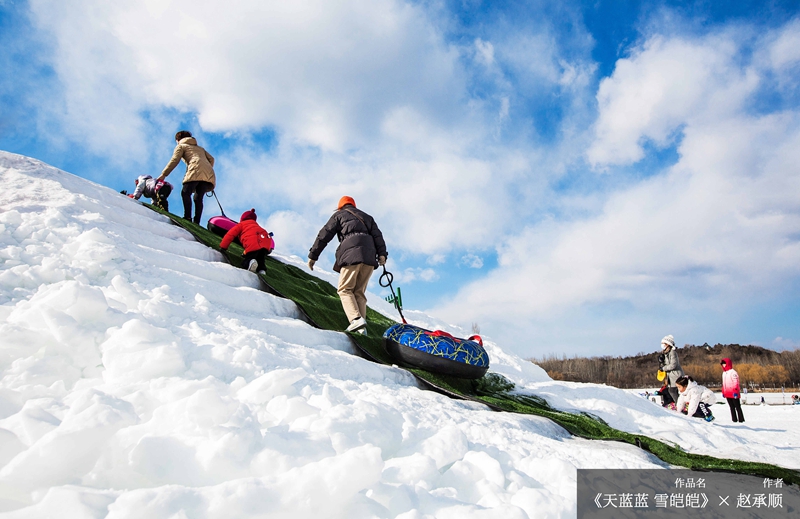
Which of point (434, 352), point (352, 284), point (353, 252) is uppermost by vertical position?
point (353, 252)

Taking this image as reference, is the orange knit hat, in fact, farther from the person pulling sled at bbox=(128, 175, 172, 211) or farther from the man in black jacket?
the person pulling sled at bbox=(128, 175, 172, 211)

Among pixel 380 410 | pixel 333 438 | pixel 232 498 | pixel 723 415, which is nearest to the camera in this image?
pixel 232 498

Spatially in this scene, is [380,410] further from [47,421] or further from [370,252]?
[370,252]

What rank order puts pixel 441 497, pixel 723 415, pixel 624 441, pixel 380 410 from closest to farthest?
pixel 441 497 → pixel 380 410 → pixel 624 441 → pixel 723 415

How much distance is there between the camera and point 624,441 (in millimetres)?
3520

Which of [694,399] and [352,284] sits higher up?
[352,284]

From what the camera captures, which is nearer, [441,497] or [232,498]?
[232,498]

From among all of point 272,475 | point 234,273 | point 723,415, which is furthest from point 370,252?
point 723,415

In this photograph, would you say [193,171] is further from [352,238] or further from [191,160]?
[352,238]

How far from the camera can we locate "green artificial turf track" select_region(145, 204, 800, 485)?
316 cm

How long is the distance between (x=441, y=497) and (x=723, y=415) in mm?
11086

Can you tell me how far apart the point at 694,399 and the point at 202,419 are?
822 cm

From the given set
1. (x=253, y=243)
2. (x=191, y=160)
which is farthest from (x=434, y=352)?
(x=191, y=160)

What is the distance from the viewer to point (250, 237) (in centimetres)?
597
